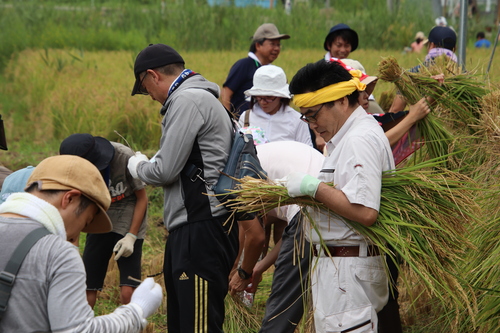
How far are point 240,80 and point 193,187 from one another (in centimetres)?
248

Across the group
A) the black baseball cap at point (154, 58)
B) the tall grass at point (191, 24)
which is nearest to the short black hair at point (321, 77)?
the black baseball cap at point (154, 58)

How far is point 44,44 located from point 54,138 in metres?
7.76

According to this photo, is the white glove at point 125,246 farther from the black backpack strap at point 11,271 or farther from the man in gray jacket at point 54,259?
the black backpack strap at point 11,271

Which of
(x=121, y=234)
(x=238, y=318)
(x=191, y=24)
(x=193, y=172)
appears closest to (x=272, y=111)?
(x=121, y=234)

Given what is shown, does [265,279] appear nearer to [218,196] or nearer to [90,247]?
[90,247]

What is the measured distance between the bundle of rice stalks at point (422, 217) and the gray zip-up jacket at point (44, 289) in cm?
101

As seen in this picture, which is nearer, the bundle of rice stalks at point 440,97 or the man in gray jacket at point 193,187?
the man in gray jacket at point 193,187

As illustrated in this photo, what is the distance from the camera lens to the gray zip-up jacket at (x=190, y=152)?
3.10m

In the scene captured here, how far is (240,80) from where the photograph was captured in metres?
5.49

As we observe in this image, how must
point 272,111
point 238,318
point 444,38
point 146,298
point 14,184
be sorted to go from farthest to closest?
point 444,38 < point 272,111 < point 238,318 < point 14,184 < point 146,298

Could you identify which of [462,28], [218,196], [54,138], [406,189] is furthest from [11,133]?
[406,189]

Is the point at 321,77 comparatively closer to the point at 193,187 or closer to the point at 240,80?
the point at 193,187

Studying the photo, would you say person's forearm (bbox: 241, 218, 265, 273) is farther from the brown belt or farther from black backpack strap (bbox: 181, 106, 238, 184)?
the brown belt

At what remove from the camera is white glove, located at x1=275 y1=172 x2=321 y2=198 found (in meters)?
2.61
